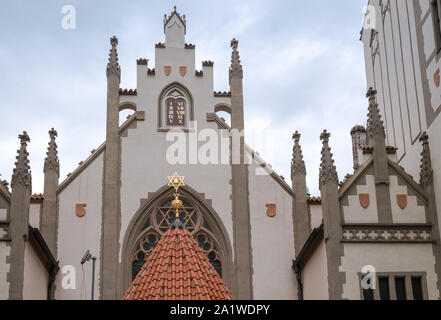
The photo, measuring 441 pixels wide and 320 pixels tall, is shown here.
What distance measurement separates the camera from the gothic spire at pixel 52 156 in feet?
86.2

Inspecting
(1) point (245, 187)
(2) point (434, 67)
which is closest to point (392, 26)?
(2) point (434, 67)

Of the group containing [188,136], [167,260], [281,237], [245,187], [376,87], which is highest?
[376,87]

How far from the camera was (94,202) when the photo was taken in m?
26.2

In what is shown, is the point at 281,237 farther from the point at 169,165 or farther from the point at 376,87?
the point at 376,87

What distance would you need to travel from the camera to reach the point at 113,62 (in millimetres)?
28188

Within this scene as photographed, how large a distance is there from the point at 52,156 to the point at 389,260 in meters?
11.7

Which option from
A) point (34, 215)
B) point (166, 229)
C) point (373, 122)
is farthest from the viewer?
point (166, 229)

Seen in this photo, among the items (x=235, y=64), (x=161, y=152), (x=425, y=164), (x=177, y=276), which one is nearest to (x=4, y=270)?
(x=177, y=276)

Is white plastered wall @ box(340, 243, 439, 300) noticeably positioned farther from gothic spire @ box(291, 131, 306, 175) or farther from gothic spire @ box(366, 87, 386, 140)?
gothic spire @ box(291, 131, 306, 175)

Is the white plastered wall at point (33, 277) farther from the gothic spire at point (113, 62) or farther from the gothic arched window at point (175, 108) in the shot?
the gothic spire at point (113, 62)

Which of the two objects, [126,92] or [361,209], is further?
[126,92]

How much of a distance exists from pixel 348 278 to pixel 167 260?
6.39 metres

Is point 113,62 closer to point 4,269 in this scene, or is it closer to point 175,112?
point 175,112

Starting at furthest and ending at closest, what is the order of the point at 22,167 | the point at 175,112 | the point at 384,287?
the point at 175,112, the point at 22,167, the point at 384,287
